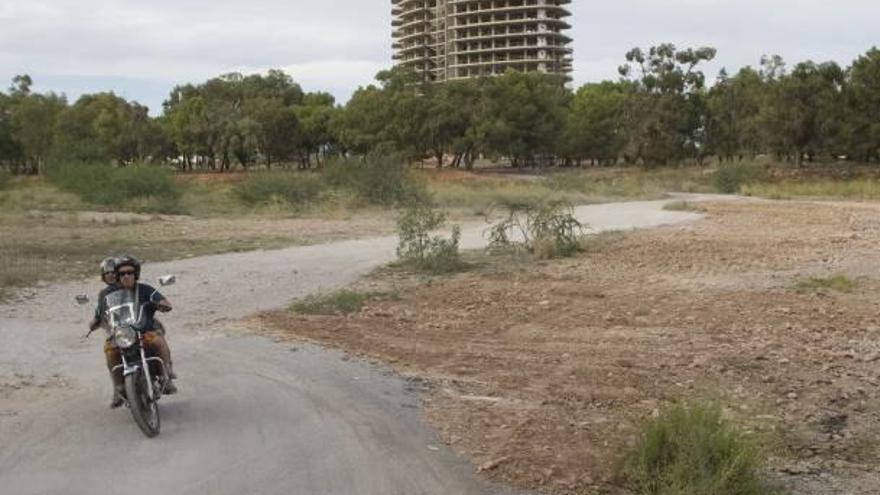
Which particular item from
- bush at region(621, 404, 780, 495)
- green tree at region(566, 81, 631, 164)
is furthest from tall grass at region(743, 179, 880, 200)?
bush at region(621, 404, 780, 495)

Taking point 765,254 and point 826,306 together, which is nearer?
point 826,306

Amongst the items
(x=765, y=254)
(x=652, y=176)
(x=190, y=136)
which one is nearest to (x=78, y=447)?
(x=765, y=254)

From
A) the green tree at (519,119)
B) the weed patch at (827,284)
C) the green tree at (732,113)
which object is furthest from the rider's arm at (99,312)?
the green tree at (732,113)

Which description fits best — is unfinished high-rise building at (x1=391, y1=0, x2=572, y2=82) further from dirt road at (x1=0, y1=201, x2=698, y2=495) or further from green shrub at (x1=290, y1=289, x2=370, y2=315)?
dirt road at (x1=0, y1=201, x2=698, y2=495)

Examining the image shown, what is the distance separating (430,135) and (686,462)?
7444 centimetres

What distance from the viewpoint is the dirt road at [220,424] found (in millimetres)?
5777

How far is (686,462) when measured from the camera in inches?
210

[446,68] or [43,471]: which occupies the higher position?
[446,68]

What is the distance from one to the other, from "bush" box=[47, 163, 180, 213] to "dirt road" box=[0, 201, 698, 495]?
28.1 metres

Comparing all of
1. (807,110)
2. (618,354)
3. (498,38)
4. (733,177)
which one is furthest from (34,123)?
(498,38)

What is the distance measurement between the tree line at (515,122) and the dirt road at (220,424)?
61.5 m

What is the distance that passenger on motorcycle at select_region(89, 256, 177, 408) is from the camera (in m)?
7.04

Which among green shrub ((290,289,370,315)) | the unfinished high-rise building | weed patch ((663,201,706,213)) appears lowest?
weed patch ((663,201,706,213))

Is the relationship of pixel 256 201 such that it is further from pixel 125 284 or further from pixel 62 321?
pixel 125 284
